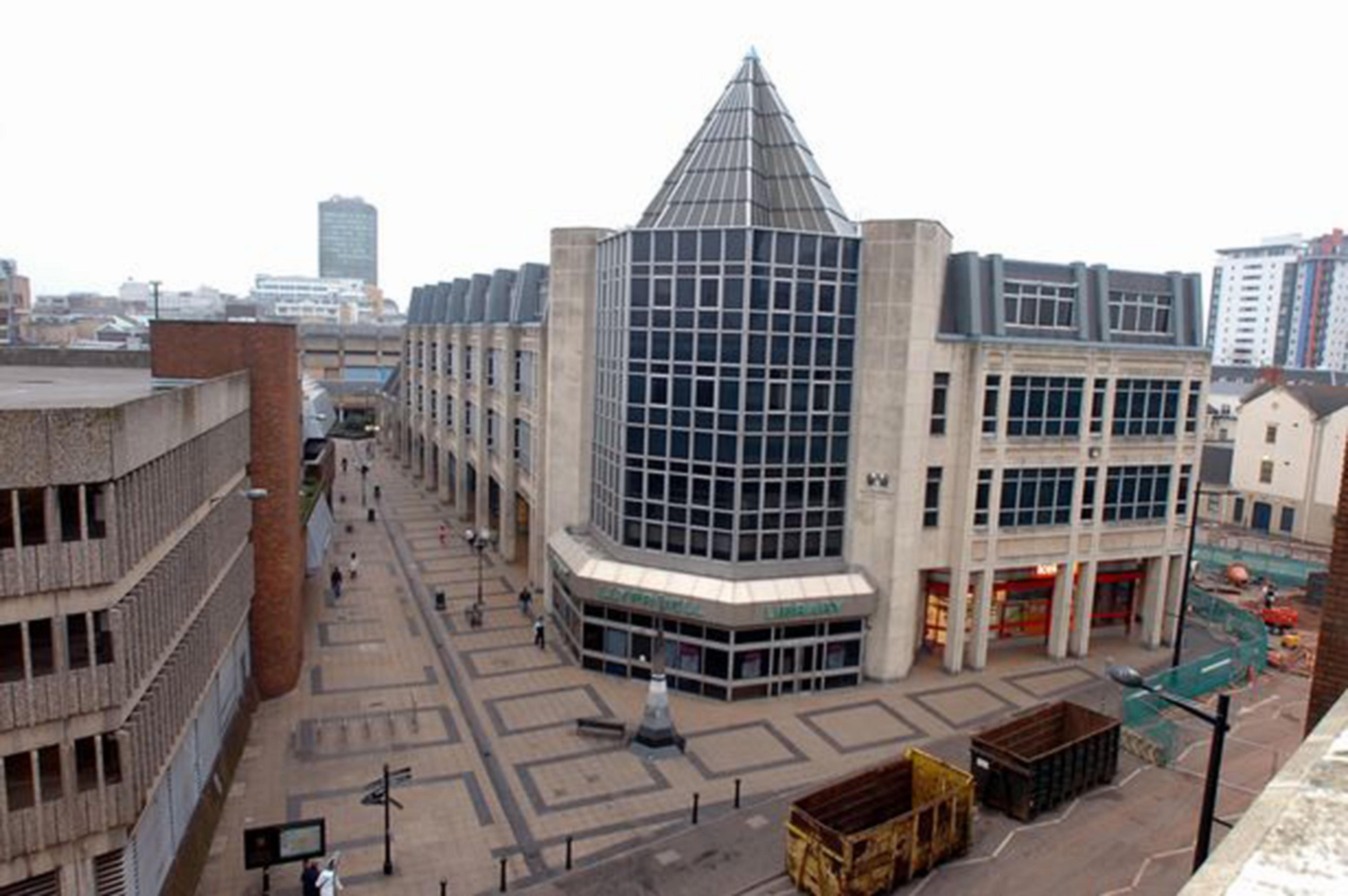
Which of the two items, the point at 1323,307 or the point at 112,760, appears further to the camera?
the point at 1323,307

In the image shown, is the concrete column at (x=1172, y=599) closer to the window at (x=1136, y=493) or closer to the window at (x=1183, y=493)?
the window at (x=1183, y=493)

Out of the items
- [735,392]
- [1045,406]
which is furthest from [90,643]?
[1045,406]

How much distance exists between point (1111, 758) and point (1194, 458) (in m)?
17.2

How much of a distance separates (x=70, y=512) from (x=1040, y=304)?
1214 inches

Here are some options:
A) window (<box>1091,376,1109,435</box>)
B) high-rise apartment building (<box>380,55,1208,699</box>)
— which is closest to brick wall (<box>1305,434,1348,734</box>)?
high-rise apartment building (<box>380,55,1208,699</box>)

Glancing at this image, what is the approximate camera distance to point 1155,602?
36.6m

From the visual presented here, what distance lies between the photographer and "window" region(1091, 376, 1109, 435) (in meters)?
33.4

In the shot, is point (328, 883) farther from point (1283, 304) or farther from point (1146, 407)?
point (1283, 304)

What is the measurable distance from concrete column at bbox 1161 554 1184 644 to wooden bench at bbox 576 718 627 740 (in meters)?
24.9

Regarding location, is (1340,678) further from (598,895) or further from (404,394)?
(404,394)

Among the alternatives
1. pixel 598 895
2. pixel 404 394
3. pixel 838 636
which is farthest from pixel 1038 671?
pixel 404 394

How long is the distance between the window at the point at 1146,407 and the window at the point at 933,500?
8149 mm

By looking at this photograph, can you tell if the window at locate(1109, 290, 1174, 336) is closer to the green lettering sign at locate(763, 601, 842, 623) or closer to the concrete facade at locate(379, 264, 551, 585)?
the green lettering sign at locate(763, 601, 842, 623)

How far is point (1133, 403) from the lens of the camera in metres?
34.4
